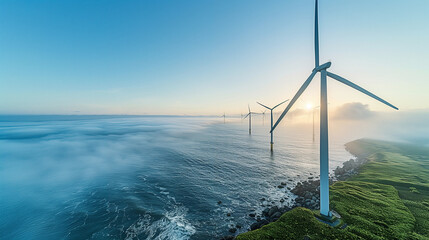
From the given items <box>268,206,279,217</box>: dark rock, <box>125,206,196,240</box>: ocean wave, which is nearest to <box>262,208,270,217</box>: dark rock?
<box>268,206,279,217</box>: dark rock

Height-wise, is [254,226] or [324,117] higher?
[324,117]

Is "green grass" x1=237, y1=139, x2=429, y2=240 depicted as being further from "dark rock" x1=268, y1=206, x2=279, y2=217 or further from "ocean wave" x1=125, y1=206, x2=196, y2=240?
"ocean wave" x1=125, y1=206, x2=196, y2=240

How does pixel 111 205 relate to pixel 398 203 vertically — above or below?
below

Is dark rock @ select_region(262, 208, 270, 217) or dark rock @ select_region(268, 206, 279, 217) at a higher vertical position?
dark rock @ select_region(268, 206, 279, 217)

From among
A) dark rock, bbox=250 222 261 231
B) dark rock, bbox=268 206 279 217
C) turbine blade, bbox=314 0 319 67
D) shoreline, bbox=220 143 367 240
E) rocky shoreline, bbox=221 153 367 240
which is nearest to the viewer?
turbine blade, bbox=314 0 319 67

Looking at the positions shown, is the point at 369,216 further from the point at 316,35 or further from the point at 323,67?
the point at 316,35

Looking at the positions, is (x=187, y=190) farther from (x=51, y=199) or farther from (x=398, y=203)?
(x=398, y=203)

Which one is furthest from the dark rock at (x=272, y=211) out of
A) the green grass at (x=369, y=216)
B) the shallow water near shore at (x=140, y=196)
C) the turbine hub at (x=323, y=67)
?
the turbine hub at (x=323, y=67)

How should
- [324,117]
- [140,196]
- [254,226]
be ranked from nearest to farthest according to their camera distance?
[324,117], [254,226], [140,196]

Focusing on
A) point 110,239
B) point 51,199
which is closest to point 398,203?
point 110,239

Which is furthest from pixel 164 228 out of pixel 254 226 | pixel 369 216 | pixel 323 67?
pixel 323 67

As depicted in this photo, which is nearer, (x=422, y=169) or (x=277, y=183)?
(x=277, y=183)
